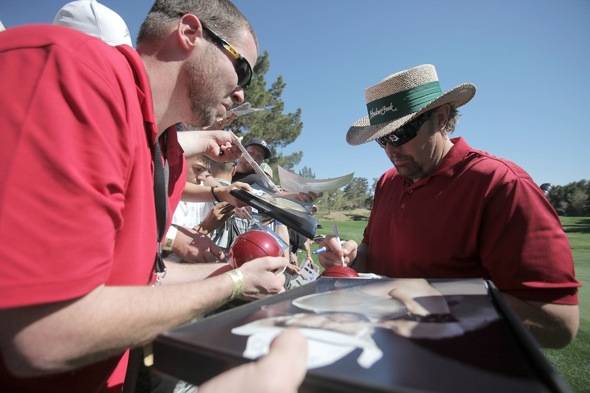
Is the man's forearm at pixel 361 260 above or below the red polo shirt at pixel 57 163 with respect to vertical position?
below

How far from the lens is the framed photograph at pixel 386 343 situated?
23.6 inches

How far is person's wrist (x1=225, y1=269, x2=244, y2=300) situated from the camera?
133 centimetres

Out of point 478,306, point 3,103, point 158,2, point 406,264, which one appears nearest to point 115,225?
point 3,103

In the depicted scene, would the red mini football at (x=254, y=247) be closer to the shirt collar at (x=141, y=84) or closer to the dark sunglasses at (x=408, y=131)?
the shirt collar at (x=141, y=84)

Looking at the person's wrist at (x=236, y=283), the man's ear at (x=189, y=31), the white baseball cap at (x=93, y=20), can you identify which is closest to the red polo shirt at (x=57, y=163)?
the person's wrist at (x=236, y=283)

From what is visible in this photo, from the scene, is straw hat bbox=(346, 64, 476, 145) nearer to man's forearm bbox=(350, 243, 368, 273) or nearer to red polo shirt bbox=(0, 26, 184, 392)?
man's forearm bbox=(350, 243, 368, 273)

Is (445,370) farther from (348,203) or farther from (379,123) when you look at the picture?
(348,203)

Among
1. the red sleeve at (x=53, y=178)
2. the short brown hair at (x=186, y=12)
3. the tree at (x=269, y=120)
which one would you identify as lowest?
the red sleeve at (x=53, y=178)

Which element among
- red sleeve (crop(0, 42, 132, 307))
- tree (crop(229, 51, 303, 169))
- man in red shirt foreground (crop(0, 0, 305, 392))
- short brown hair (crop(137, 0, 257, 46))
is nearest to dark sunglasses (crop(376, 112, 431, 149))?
short brown hair (crop(137, 0, 257, 46))

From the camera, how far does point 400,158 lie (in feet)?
8.80

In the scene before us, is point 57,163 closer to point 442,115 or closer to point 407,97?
point 407,97

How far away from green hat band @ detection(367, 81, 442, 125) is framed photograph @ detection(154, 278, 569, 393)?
5.91 feet

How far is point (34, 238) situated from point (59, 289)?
0.14 m

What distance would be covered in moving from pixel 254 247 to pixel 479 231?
1377 millimetres
